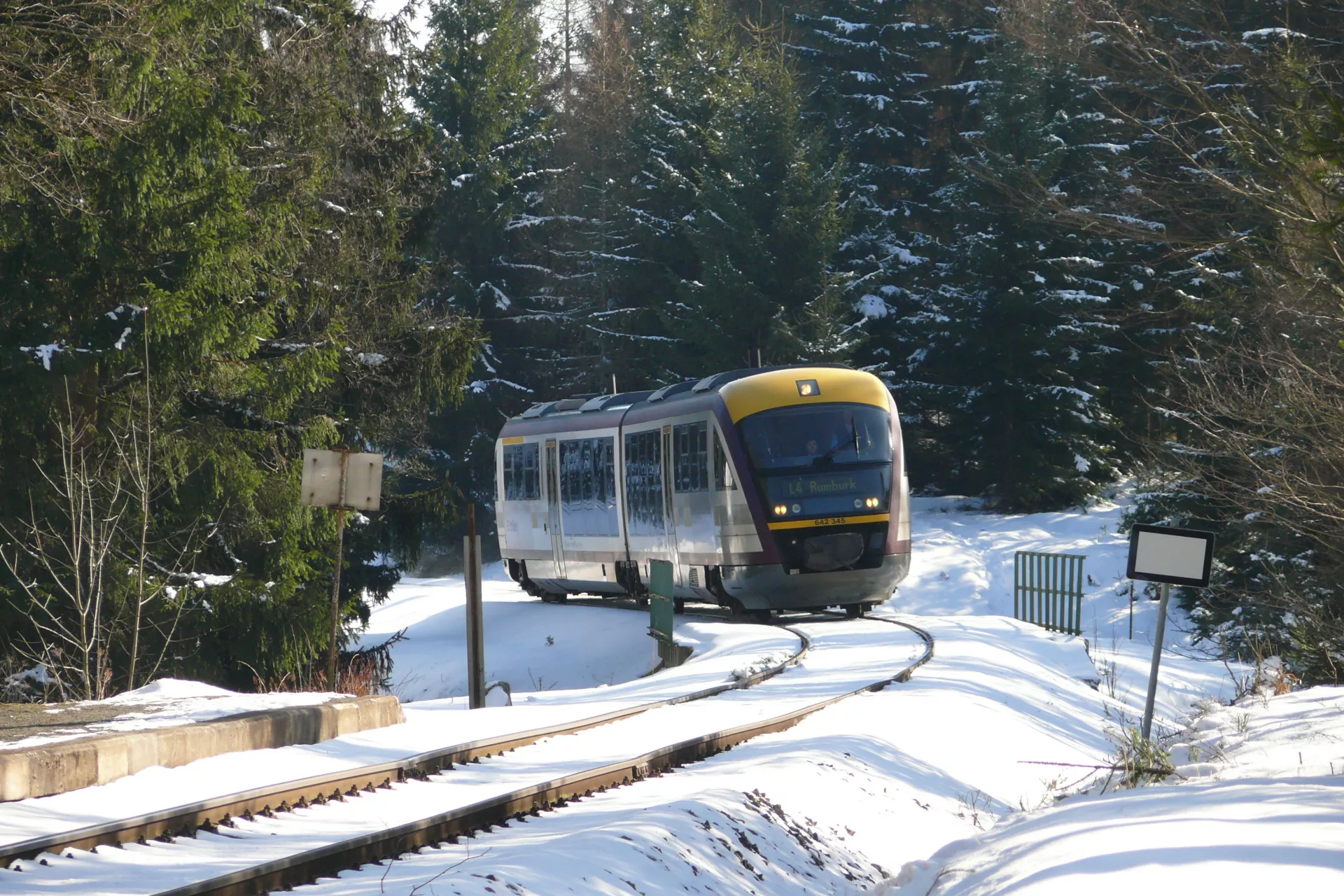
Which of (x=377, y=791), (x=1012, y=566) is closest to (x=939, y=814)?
(x=377, y=791)

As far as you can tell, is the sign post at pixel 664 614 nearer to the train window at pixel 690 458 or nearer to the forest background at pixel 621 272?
the train window at pixel 690 458

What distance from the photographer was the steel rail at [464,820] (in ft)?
18.0

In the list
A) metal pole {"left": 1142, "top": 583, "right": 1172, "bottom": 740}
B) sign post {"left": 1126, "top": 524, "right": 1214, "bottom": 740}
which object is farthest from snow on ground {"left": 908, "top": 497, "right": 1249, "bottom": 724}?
sign post {"left": 1126, "top": 524, "right": 1214, "bottom": 740}

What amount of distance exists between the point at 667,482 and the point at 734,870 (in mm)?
15436

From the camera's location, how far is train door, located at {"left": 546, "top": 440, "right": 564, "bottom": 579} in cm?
2606

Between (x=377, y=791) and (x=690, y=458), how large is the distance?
13.4 m

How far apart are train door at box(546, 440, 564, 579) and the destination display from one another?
23.3 feet

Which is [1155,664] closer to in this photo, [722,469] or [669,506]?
[722,469]

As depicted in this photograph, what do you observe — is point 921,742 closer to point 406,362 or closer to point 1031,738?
point 1031,738

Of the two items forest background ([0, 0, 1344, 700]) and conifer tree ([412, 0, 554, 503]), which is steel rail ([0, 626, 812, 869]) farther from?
conifer tree ([412, 0, 554, 503])

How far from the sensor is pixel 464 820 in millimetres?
6875

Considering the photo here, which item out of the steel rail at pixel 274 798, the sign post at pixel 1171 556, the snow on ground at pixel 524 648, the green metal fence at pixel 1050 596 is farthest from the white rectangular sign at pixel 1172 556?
the green metal fence at pixel 1050 596

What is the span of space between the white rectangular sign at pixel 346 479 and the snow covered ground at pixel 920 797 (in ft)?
7.25

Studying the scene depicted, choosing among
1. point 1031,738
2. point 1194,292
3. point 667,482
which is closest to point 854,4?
point 1194,292
